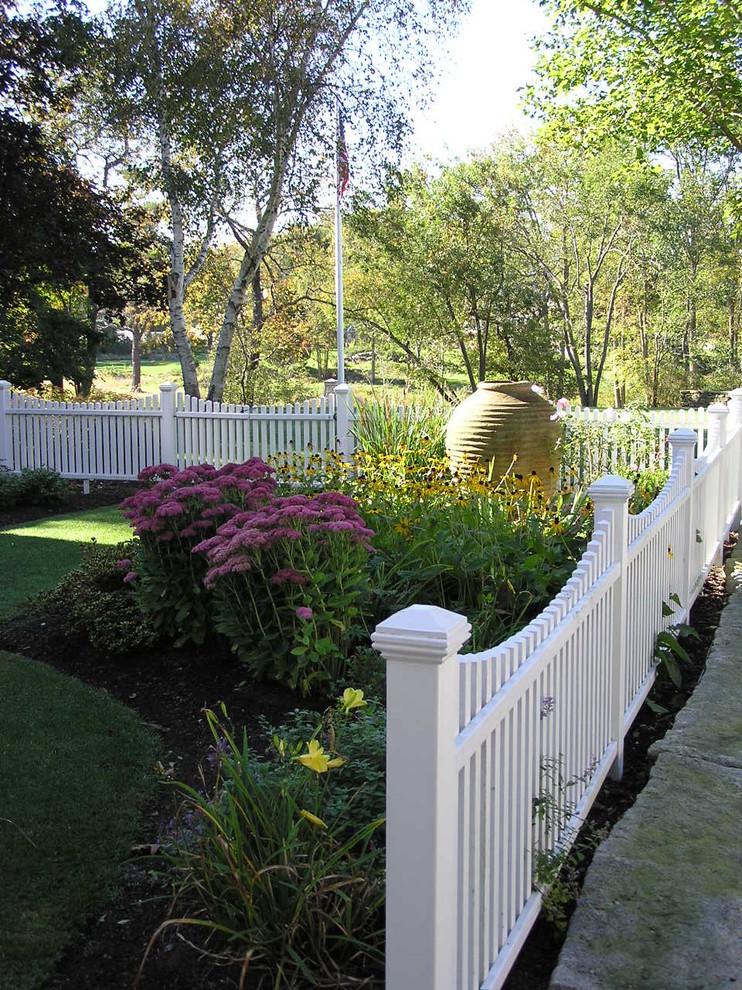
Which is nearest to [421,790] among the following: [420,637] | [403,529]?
[420,637]

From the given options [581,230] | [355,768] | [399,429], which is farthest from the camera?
[581,230]

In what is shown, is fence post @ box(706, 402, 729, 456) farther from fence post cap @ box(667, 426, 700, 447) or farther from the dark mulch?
fence post cap @ box(667, 426, 700, 447)

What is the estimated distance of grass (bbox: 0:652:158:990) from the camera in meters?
2.74

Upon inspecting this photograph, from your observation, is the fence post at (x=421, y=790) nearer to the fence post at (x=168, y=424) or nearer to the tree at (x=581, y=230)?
the fence post at (x=168, y=424)

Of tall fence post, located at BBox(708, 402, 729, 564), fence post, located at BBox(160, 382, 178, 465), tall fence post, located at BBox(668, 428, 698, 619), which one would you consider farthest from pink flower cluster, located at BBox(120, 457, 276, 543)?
fence post, located at BBox(160, 382, 178, 465)

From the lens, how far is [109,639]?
207 inches

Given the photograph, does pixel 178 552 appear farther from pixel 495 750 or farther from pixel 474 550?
pixel 495 750

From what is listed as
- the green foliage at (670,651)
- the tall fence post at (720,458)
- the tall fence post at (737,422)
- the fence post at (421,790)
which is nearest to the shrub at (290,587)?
the green foliage at (670,651)

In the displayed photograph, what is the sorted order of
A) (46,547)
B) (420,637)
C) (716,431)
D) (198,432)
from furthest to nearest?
(198,432) < (46,547) < (716,431) < (420,637)

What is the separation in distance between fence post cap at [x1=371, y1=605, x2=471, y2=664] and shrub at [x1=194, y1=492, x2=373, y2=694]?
255 cm

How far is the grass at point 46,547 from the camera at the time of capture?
23.6ft

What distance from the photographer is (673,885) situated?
2.89 meters

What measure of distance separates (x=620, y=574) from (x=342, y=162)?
494 inches

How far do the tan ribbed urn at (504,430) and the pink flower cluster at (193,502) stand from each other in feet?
12.4
